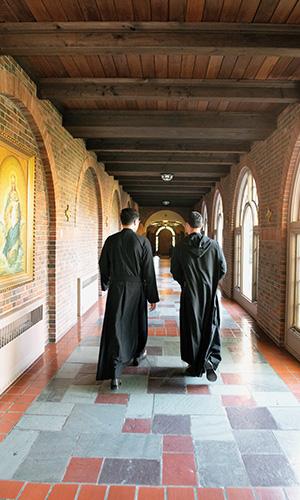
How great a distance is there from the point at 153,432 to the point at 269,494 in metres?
0.95

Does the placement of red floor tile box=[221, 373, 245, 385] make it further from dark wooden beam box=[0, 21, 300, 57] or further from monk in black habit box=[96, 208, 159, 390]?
dark wooden beam box=[0, 21, 300, 57]

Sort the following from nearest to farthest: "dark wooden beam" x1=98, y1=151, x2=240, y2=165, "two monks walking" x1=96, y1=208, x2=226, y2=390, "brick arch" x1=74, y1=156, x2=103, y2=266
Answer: "two monks walking" x1=96, y1=208, x2=226, y2=390 < "brick arch" x1=74, y1=156, x2=103, y2=266 < "dark wooden beam" x1=98, y1=151, x2=240, y2=165

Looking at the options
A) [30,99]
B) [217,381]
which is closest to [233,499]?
[217,381]

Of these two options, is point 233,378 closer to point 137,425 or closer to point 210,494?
point 137,425

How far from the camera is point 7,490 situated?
85.5 inches

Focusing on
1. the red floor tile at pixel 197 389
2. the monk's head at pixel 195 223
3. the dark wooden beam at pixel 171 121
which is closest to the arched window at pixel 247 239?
the dark wooden beam at pixel 171 121

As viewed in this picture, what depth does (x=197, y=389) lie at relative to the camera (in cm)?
362

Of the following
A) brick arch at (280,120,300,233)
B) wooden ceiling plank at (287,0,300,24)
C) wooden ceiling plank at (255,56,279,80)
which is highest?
wooden ceiling plank at (255,56,279,80)

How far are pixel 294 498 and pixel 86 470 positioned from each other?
127 cm

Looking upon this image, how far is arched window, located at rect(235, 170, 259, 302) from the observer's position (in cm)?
705

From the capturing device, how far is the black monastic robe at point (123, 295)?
3615 mm

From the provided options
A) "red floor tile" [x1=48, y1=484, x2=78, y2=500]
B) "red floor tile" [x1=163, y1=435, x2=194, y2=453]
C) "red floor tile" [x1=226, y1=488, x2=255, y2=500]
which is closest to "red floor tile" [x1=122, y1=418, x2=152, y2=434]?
"red floor tile" [x1=163, y1=435, x2=194, y2=453]

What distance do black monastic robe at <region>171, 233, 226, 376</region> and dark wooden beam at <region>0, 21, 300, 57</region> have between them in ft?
5.76

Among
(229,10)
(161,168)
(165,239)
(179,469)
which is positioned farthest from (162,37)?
(165,239)
